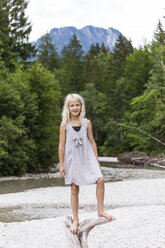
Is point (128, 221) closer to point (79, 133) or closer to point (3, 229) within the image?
point (3, 229)

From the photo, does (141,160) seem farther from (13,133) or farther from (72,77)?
(72,77)

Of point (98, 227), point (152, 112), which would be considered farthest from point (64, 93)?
point (98, 227)

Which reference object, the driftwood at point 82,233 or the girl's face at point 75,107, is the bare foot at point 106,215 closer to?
the driftwood at point 82,233

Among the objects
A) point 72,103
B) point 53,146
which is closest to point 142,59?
point 53,146

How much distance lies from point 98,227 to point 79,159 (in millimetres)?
4532

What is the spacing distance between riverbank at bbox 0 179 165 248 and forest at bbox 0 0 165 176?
8196 millimetres

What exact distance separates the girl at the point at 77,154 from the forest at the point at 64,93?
16318 mm

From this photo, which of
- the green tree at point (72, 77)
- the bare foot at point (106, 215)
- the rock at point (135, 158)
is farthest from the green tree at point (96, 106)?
the bare foot at point (106, 215)

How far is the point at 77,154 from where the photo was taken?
491 cm

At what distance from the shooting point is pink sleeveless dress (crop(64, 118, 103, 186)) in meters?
4.85

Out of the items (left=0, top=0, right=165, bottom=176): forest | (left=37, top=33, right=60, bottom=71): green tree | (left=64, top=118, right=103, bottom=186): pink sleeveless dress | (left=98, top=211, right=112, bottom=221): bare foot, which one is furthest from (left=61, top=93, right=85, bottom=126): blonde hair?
(left=37, top=33, right=60, bottom=71): green tree

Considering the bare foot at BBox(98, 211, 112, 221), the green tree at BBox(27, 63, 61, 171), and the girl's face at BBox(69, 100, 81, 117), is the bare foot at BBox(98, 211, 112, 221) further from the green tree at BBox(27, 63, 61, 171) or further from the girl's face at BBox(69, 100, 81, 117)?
the green tree at BBox(27, 63, 61, 171)

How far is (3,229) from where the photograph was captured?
904cm

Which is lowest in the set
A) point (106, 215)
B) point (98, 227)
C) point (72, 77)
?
point (98, 227)
